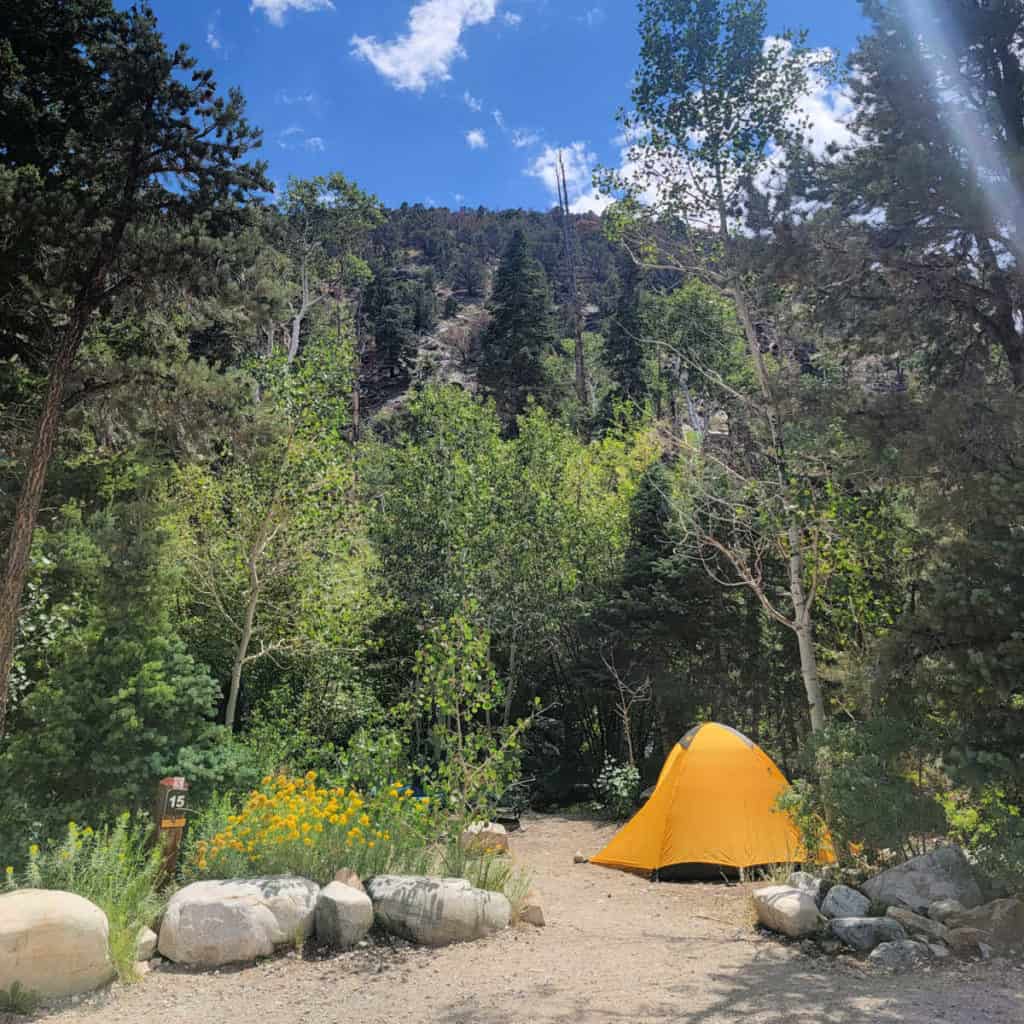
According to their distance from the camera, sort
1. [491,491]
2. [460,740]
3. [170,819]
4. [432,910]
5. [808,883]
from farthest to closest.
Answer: [491,491]
[460,740]
[808,883]
[170,819]
[432,910]

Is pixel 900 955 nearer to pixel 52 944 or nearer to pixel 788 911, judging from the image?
pixel 788 911

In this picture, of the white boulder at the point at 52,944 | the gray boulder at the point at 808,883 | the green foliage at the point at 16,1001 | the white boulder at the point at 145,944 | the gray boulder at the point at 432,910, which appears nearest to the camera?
→ the green foliage at the point at 16,1001

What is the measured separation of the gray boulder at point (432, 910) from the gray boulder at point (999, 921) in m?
3.39

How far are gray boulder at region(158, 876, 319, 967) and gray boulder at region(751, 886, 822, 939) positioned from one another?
360 centimetres

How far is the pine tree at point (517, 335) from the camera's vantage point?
31.6 m

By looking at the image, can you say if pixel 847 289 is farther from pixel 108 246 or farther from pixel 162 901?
pixel 162 901

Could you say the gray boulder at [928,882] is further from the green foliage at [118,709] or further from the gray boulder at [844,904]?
the green foliage at [118,709]

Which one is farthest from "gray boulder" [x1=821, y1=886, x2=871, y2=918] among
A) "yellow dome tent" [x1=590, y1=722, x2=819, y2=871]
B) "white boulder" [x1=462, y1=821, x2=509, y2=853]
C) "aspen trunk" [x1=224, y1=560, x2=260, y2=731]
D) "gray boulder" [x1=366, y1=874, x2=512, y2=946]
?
"aspen trunk" [x1=224, y1=560, x2=260, y2=731]

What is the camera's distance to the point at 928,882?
593 cm

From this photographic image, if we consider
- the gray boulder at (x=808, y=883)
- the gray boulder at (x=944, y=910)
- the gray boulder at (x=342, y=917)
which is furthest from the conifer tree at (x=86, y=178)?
the gray boulder at (x=944, y=910)

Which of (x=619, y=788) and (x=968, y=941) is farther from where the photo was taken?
(x=619, y=788)

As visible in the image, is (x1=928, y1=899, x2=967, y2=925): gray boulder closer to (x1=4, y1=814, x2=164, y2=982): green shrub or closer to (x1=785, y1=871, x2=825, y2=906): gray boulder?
(x1=785, y1=871, x2=825, y2=906): gray boulder

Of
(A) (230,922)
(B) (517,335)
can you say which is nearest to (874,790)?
(A) (230,922)

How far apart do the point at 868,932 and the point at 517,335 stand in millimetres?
28788
